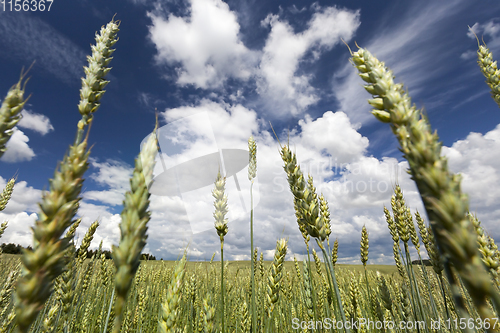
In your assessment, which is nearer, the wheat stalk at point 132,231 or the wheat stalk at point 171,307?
the wheat stalk at point 132,231

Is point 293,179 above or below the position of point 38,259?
above

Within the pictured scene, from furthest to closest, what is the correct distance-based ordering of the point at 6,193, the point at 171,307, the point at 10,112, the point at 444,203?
1. the point at 6,193
2. the point at 171,307
3. the point at 10,112
4. the point at 444,203

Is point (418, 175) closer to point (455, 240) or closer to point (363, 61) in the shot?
point (455, 240)

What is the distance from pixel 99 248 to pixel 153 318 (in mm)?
2575

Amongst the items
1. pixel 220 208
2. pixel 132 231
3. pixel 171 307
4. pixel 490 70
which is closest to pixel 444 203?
pixel 132 231

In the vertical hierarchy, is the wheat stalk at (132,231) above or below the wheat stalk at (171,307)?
above

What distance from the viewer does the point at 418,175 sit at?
2.72 ft

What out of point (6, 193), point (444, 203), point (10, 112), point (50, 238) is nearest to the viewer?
point (444, 203)

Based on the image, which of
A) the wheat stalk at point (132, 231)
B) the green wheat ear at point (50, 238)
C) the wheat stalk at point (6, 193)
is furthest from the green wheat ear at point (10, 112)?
the wheat stalk at point (6, 193)

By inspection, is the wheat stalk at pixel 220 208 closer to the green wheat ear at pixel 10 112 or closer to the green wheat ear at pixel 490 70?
the green wheat ear at pixel 10 112

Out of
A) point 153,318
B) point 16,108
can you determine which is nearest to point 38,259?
point 16,108

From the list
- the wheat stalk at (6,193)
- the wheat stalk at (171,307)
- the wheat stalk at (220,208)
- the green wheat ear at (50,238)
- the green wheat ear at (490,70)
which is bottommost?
the wheat stalk at (171,307)

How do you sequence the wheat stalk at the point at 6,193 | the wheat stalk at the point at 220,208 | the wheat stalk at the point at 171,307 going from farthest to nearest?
the wheat stalk at the point at 6,193 < the wheat stalk at the point at 220,208 < the wheat stalk at the point at 171,307

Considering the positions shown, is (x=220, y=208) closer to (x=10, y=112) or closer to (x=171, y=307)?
(x=171, y=307)
